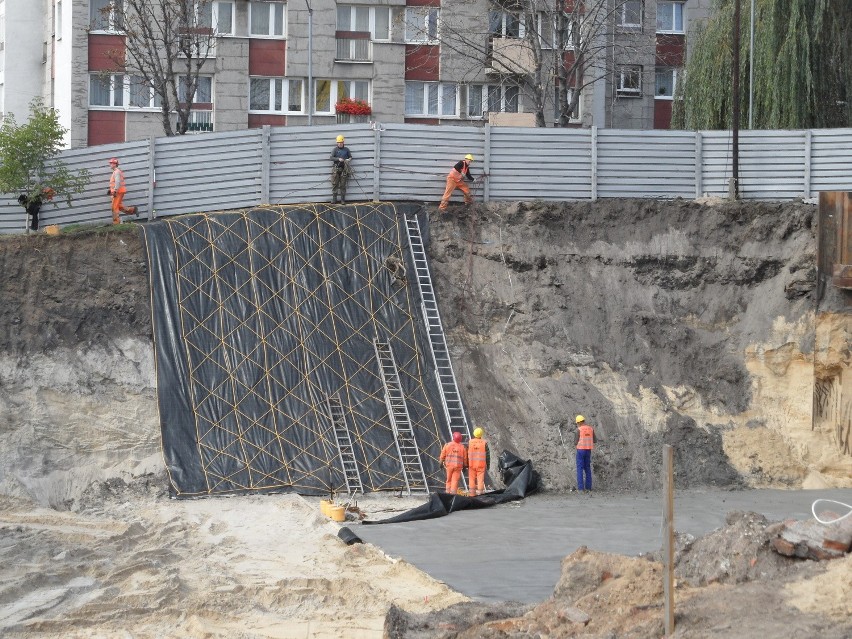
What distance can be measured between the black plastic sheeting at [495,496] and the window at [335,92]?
712 inches

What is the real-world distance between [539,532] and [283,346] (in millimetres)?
7286

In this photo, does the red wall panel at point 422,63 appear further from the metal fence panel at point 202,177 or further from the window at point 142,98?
the metal fence panel at point 202,177

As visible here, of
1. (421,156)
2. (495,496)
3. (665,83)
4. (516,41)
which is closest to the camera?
(495,496)

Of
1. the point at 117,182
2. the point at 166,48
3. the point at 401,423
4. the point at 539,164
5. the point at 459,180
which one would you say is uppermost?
the point at 166,48

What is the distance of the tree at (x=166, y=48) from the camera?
99.5 ft

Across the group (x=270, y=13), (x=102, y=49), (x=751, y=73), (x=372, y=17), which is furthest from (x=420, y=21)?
(x=751, y=73)

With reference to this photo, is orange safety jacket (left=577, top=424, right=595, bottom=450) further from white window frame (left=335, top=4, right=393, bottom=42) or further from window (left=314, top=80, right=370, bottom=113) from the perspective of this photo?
white window frame (left=335, top=4, right=393, bottom=42)

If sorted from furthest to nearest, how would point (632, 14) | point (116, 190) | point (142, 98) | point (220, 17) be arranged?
point (632, 14) < point (220, 17) < point (142, 98) < point (116, 190)

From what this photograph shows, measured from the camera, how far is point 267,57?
35.8 meters

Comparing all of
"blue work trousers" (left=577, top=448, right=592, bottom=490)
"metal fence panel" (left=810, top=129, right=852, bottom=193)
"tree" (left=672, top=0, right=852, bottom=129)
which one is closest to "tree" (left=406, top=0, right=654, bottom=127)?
"tree" (left=672, top=0, right=852, bottom=129)

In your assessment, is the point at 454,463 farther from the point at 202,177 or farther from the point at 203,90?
the point at 203,90

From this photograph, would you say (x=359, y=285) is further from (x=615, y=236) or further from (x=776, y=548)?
(x=776, y=548)

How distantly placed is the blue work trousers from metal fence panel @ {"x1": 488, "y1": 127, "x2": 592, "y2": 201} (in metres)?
7.24

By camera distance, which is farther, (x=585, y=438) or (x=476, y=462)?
(x=585, y=438)
